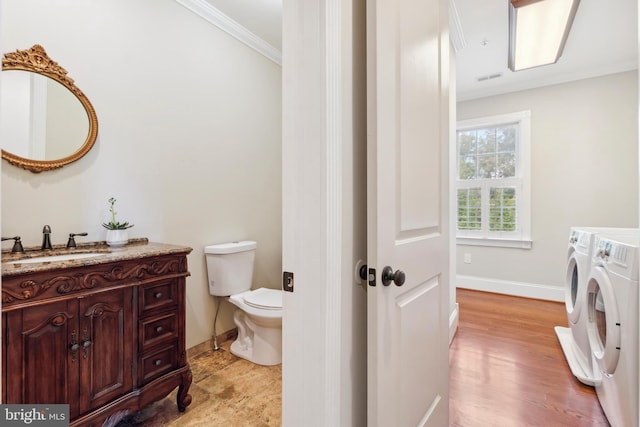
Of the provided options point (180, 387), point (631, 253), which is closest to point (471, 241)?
point (631, 253)

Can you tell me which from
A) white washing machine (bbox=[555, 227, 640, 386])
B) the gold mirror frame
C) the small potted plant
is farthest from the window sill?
the gold mirror frame

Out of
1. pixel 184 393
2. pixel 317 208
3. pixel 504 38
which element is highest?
pixel 504 38

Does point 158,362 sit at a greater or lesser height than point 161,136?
lesser

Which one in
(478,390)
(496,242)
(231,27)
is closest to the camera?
(478,390)

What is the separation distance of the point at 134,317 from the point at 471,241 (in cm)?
377

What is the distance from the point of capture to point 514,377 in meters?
2.04

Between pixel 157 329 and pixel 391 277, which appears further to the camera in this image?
pixel 157 329

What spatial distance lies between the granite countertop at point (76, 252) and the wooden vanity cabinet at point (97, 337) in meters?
0.03

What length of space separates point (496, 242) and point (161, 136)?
12.2ft

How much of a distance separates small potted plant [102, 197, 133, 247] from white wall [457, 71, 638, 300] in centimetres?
382

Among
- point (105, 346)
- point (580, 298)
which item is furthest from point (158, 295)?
point (580, 298)

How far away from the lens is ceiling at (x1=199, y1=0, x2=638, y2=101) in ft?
7.58

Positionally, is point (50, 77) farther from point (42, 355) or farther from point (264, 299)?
point (264, 299)

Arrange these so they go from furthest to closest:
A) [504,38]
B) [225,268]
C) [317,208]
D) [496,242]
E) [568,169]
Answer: [496,242] → [568,169] → [504,38] → [225,268] → [317,208]
